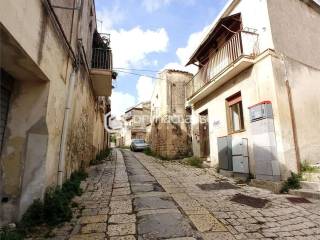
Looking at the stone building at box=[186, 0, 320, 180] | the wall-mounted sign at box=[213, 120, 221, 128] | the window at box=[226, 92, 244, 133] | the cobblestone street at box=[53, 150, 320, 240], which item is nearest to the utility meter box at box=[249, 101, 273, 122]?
the stone building at box=[186, 0, 320, 180]

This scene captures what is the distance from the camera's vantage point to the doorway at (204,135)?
11648 mm

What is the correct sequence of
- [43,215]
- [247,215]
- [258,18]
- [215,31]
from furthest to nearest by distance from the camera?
[215,31] → [258,18] → [247,215] → [43,215]

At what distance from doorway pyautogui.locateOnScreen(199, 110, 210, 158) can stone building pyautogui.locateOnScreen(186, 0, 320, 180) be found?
1.62m

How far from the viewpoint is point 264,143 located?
6418 millimetres

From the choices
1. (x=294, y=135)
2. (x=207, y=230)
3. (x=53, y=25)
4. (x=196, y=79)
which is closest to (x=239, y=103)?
(x=294, y=135)

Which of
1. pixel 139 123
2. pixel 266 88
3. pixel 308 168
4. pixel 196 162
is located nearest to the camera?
pixel 308 168

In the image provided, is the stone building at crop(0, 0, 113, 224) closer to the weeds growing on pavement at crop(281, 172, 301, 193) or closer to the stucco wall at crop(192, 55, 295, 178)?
the weeds growing on pavement at crop(281, 172, 301, 193)

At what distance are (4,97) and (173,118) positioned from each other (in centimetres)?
1248

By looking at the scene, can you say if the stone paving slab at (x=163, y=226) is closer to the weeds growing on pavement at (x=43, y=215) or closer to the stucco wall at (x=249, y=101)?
the weeds growing on pavement at (x=43, y=215)

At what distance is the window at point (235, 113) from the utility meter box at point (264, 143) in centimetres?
142

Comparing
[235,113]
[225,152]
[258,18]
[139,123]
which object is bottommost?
[225,152]

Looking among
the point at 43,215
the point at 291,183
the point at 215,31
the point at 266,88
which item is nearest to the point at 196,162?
the point at 266,88

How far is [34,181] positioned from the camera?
3.89 meters

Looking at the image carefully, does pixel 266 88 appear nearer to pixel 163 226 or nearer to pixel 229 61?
pixel 229 61
